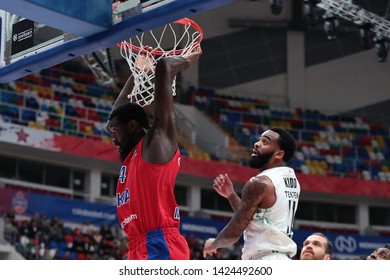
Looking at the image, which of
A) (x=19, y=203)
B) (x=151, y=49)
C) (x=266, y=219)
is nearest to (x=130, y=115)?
(x=266, y=219)

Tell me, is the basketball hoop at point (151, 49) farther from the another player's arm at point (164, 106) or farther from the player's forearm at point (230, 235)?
the player's forearm at point (230, 235)

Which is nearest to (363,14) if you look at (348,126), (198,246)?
(198,246)

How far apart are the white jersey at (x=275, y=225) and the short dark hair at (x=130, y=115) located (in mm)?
764

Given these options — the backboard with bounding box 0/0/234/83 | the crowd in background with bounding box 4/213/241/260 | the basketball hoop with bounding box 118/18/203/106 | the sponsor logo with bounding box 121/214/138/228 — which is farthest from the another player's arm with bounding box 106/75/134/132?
the crowd in background with bounding box 4/213/241/260

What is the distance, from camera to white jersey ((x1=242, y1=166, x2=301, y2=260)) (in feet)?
14.4

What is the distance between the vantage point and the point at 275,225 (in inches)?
174

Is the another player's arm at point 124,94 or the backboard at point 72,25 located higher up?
the backboard at point 72,25

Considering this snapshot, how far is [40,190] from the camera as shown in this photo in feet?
61.1

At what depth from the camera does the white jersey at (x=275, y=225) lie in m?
4.39

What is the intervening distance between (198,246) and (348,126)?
8.80 m

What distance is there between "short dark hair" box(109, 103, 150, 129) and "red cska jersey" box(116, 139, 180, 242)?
0.63 feet

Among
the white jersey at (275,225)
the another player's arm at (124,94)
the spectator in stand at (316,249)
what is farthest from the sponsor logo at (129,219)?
the spectator in stand at (316,249)
